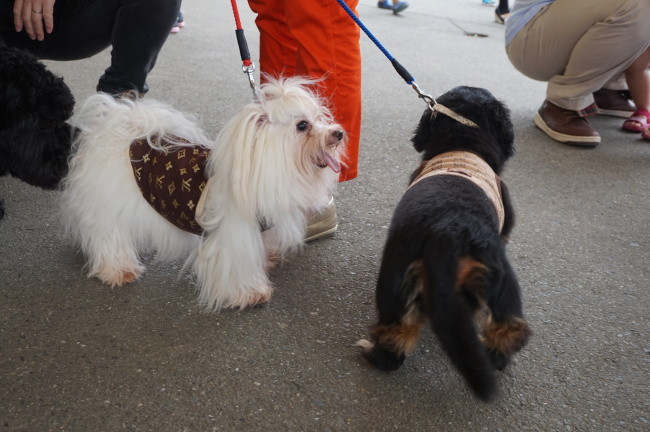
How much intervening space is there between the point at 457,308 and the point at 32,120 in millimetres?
1288

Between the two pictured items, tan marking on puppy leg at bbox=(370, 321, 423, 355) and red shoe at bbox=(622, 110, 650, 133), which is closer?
tan marking on puppy leg at bbox=(370, 321, 423, 355)

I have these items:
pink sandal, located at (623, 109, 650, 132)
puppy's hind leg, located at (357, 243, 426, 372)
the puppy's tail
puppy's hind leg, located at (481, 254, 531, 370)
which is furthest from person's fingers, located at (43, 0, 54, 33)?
pink sandal, located at (623, 109, 650, 132)

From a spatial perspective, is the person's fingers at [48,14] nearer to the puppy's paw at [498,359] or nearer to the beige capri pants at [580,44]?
the puppy's paw at [498,359]

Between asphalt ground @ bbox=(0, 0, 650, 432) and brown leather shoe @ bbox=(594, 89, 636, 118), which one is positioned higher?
asphalt ground @ bbox=(0, 0, 650, 432)

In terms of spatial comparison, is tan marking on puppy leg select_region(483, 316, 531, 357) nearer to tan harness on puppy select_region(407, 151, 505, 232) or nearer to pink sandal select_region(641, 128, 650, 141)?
tan harness on puppy select_region(407, 151, 505, 232)

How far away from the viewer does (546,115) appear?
3.25m

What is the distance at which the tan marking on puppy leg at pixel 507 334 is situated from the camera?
4.71 ft

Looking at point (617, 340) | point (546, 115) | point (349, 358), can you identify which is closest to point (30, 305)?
point (349, 358)

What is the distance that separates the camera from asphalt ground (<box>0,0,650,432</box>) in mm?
1426

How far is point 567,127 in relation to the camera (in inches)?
123

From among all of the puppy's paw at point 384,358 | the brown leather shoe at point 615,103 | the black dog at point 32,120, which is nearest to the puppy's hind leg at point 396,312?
the puppy's paw at point 384,358

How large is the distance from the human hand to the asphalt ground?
631mm

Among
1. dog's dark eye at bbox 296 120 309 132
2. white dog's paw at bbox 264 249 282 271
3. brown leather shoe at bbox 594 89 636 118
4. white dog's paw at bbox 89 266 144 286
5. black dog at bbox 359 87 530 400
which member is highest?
dog's dark eye at bbox 296 120 309 132

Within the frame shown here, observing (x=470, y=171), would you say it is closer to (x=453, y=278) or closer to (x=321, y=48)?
(x=453, y=278)
